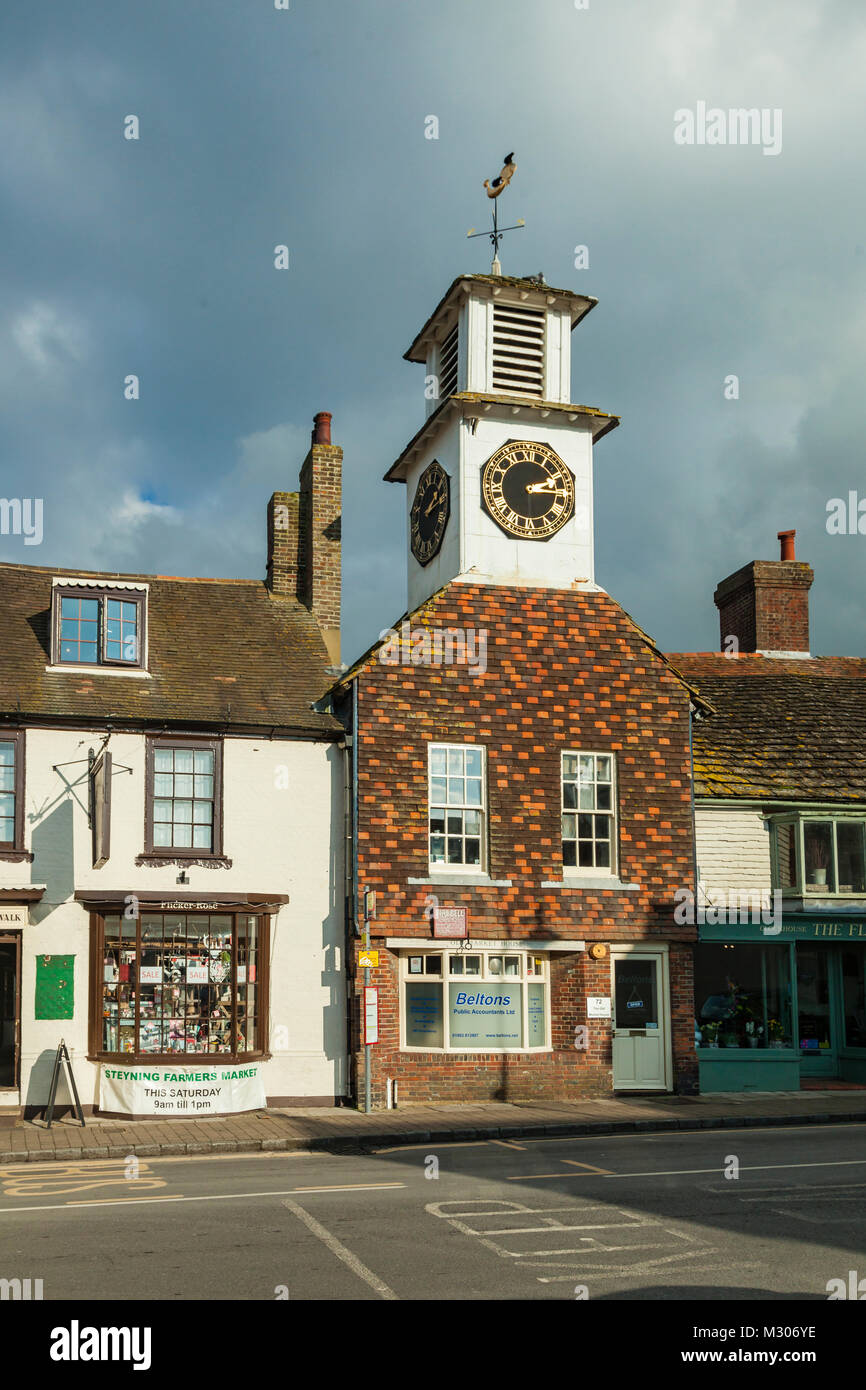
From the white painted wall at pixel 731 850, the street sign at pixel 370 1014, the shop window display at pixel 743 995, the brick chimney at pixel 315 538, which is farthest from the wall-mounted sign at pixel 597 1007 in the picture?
the brick chimney at pixel 315 538

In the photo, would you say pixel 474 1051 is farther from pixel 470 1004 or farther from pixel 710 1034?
pixel 710 1034

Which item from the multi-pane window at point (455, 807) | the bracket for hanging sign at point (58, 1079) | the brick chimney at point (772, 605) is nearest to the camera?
the bracket for hanging sign at point (58, 1079)

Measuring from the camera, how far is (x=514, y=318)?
24.2 m

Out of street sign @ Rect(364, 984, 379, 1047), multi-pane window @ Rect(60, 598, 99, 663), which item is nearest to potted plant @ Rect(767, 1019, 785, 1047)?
street sign @ Rect(364, 984, 379, 1047)

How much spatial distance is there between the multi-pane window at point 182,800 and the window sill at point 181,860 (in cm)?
19

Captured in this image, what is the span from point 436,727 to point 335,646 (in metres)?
3.24

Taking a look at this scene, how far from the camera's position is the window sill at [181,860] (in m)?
20.5

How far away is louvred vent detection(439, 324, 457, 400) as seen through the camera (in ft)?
81.5

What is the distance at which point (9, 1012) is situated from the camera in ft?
64.8

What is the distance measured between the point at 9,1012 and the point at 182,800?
4056mm

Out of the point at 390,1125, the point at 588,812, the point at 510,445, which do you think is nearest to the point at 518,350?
the point at 510,445

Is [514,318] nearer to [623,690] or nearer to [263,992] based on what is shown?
[623,690]

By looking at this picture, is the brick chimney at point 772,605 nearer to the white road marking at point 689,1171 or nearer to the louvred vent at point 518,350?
the louvred vent at point 518,350
